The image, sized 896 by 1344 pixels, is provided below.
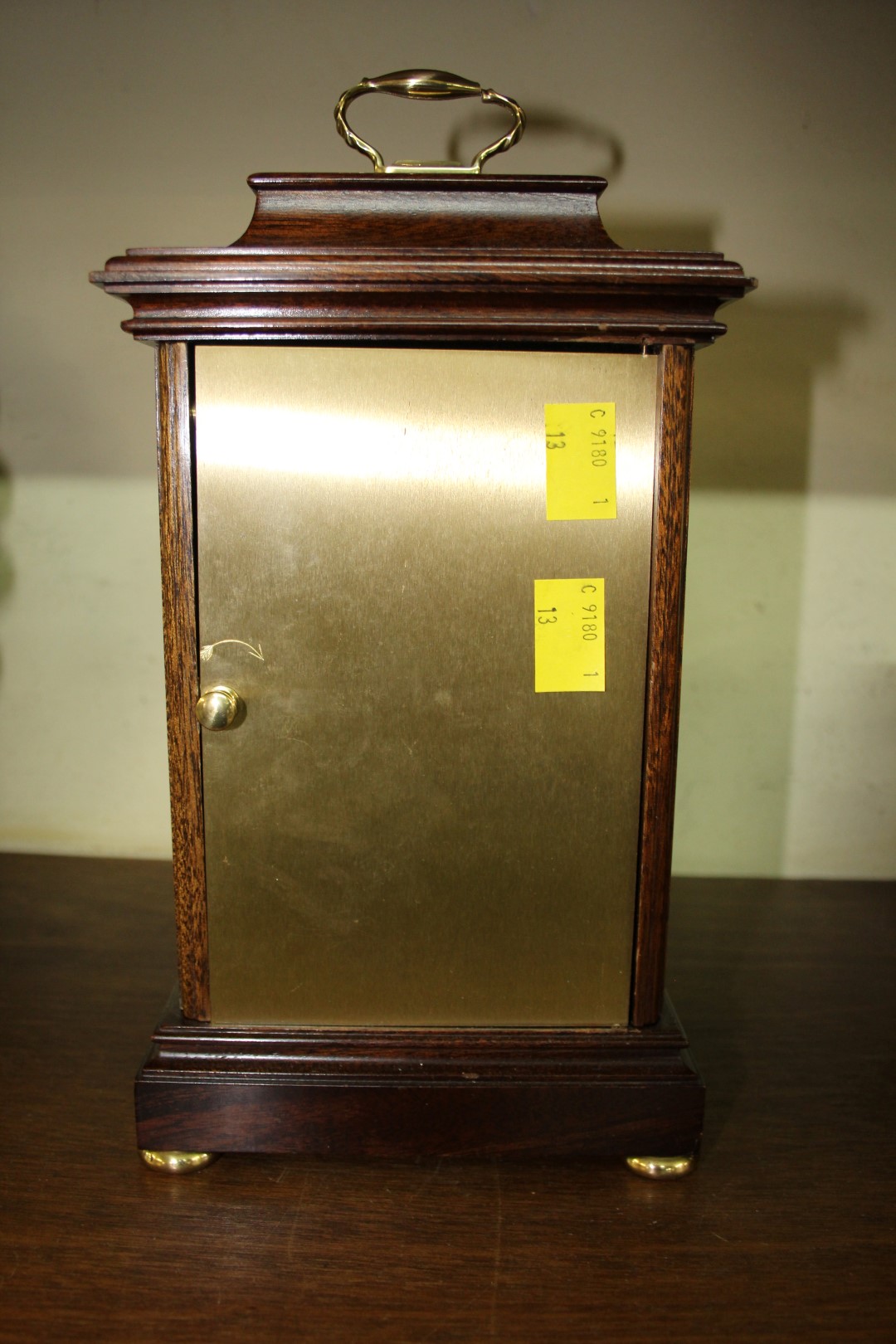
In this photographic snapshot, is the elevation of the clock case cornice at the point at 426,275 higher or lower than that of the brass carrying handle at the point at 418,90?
lower

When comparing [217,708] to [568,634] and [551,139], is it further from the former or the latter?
[551,139]

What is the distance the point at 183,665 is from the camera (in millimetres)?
1022

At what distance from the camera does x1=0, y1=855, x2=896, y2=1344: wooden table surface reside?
883 millimetres

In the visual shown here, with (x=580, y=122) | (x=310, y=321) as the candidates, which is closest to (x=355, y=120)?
(x=580, y=122)

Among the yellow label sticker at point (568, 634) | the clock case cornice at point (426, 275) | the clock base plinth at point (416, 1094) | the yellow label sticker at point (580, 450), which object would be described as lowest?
the clock base plinth at point (416, 1094)

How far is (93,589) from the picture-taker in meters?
1.79

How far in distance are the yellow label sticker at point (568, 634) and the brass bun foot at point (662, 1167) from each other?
0.52 m

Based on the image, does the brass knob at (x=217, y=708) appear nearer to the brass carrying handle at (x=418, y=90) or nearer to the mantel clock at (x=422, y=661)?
the mantel clock at (x=422, y=661)

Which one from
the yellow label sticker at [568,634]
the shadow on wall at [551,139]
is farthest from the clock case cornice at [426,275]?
the shadow on wall at [551,139]

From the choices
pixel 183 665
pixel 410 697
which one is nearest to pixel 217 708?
pixel 183 665

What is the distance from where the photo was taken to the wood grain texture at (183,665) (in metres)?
0.98

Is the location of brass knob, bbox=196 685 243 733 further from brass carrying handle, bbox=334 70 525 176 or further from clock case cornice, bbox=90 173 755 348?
brass carrying handle, bbox=334 70 525 176

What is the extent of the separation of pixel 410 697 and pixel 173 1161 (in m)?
0.56

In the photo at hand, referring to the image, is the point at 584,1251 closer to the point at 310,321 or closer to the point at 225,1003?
the point at 225,1003
